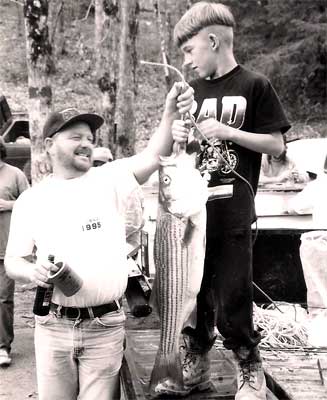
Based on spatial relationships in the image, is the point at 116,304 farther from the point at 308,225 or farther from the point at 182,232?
the point at 308,225

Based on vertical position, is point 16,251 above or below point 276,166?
above

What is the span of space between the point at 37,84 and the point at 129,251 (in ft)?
20.4

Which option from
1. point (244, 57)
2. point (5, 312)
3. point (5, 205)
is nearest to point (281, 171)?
point (5, 205)

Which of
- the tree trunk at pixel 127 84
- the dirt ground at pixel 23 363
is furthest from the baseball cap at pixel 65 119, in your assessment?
the tree trunk at pixel 127 84

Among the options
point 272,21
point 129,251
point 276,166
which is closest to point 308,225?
point 276,166

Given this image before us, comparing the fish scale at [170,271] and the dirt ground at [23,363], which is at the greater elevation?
the fish scale at [170,271]

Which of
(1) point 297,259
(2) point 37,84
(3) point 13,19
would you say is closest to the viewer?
(1) point 297,259

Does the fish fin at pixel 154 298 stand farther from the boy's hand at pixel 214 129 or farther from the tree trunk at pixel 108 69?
the tree trunk at pixel 108 69

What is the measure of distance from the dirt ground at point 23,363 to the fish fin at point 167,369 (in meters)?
1.94

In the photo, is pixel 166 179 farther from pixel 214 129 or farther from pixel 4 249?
pixel 4 249

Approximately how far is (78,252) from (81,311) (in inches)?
11.4

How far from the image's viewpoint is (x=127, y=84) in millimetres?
14977

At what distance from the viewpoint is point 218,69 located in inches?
145

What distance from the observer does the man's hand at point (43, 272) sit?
3.10 metres
